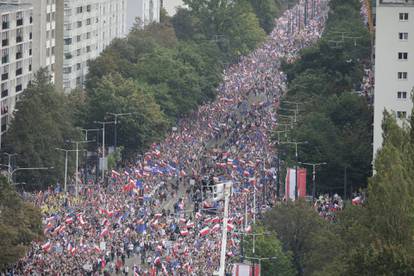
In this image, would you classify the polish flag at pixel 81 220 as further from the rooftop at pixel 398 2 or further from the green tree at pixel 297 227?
the rooftop at pixel 398 2

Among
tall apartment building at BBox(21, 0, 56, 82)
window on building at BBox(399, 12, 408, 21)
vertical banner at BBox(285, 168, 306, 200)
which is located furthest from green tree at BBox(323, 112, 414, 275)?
tall apartment building at BBox(21, 0, 56, 82)

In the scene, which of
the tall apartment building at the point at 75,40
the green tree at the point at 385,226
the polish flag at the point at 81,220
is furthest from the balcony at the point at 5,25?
the green tree at the point at 385,226

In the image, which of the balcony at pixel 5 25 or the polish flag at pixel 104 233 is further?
the balcony at pixel 5 25

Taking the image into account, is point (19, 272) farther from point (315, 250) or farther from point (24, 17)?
point (24, 17)

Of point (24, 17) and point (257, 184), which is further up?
point (24, 17)

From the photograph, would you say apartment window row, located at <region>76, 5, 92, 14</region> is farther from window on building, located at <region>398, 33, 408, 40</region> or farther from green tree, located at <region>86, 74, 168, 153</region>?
window on building, located at <region>398, 33, 408, 40</region>

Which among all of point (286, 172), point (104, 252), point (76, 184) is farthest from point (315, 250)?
point (76, 184)
